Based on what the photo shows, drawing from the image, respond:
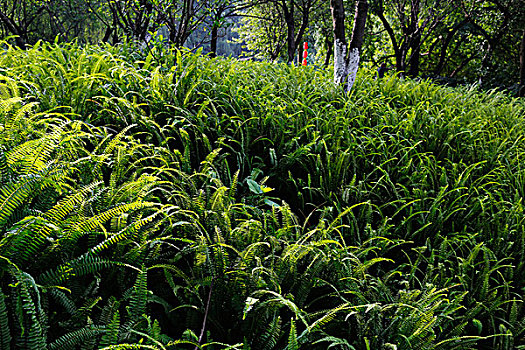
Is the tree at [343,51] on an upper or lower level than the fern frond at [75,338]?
upper

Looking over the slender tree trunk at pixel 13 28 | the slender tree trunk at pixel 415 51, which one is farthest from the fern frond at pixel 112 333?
the slender tree trunk at pixel 415 51

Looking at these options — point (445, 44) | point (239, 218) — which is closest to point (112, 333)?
point (239, 218)

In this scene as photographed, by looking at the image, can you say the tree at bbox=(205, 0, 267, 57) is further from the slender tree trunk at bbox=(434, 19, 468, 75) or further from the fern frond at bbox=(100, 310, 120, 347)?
the slender tree trunk at bbox=(434, 19, 468, 75)

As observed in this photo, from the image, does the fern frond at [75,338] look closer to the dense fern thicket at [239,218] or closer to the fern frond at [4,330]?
the dense fern thicket at [239,218]

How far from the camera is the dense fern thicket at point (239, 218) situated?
4.76ft

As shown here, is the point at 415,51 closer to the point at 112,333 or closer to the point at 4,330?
the point at 112,333

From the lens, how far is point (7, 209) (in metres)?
1.41

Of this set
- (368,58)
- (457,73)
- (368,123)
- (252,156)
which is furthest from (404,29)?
(252,156)

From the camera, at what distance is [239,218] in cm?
227

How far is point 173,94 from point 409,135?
207 cm

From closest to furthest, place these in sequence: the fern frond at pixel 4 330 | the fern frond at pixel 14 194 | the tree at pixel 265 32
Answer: the fern frond at pixel 4 330 → the fern frond at pixel 14 194 → the tree at pixel 265 32

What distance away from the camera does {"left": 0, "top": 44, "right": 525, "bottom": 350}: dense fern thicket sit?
4.76 ft

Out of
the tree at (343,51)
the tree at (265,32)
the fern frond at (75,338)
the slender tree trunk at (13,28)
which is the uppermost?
the tree at (265,32)

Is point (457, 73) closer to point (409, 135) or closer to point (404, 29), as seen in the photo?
point (404, 29)
